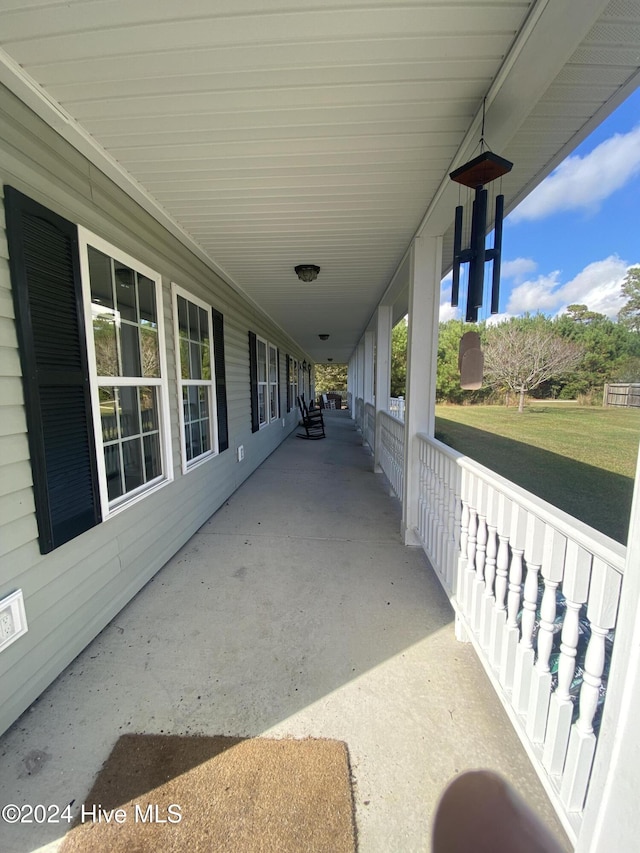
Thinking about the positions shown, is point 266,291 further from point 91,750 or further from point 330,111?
point 91,750

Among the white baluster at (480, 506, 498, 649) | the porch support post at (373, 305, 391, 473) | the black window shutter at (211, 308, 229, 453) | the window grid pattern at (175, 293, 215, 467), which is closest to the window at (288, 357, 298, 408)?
the porch support post at (373, 305, 391, 473)

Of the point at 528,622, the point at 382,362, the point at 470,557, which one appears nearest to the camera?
the point at 528,622

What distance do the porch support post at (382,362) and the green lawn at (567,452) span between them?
1.21 m

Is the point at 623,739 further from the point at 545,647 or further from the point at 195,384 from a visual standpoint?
the point at 195,384

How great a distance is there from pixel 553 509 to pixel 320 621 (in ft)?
4.70

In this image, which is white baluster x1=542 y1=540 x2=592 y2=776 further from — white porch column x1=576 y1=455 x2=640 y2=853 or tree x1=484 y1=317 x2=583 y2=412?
tree x1=484 y1=317 x2=583 y2=412

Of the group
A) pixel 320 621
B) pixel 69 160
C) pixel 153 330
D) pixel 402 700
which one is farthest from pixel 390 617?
pixel 69 160

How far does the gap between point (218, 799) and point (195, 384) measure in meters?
2.75

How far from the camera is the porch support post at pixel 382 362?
16.7ft

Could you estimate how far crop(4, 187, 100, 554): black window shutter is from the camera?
146 centimetres

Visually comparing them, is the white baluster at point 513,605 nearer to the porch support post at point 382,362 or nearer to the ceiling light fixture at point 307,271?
the ceiling light fixture at point 307,271

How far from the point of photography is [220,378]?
3717mm

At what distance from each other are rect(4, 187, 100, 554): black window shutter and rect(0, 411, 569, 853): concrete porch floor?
0.72m

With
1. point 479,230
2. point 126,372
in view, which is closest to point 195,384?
point 126,372
